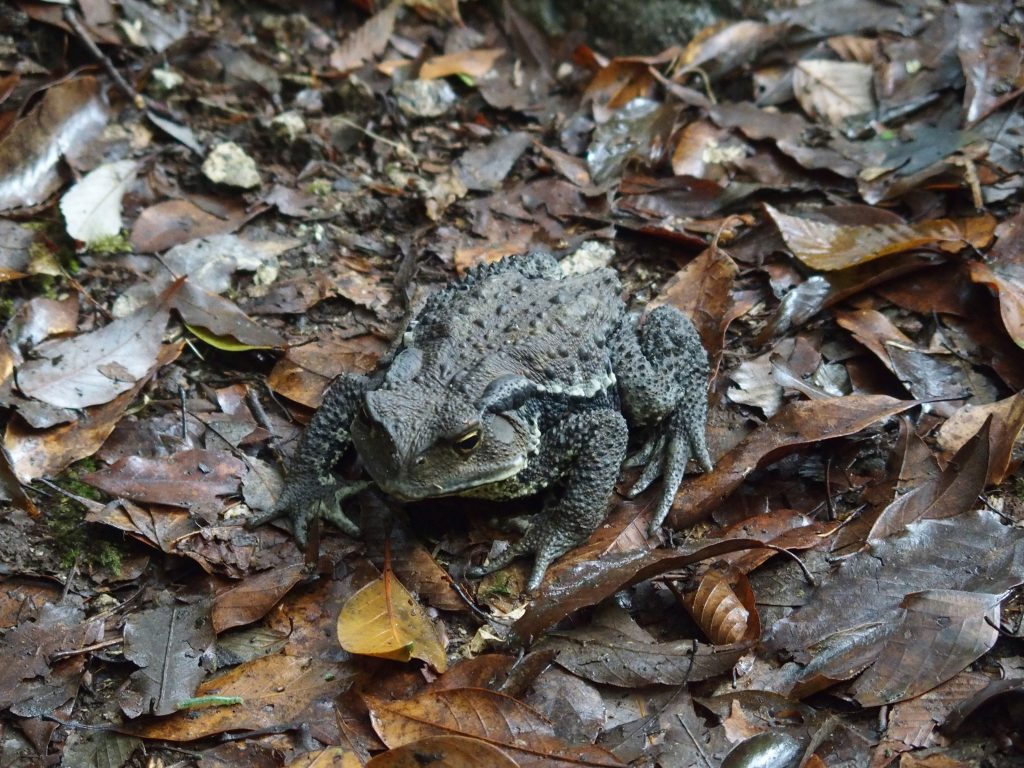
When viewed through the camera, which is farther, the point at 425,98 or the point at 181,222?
the point at 425,98

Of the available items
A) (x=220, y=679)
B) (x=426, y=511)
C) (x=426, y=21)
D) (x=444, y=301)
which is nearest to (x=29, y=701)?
(x=220, y=679)

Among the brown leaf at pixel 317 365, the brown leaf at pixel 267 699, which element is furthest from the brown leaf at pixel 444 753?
the brown leaf at pixel 317 365

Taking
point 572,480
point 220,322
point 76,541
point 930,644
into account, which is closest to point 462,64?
point 220,322

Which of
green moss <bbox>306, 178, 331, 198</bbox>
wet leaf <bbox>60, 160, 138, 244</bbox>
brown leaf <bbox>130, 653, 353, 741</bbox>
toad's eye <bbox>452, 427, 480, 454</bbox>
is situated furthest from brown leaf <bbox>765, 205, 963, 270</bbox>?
wet leaf <bbox>60, 160, 138, 244</bbox>

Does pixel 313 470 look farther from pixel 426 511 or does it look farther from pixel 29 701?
pixel 29 701

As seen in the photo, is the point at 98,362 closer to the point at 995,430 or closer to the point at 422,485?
the point at 422,485

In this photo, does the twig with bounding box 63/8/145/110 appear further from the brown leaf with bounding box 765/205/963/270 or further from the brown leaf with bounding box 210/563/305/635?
the brown leaf with bounding box 765/205/963/270
